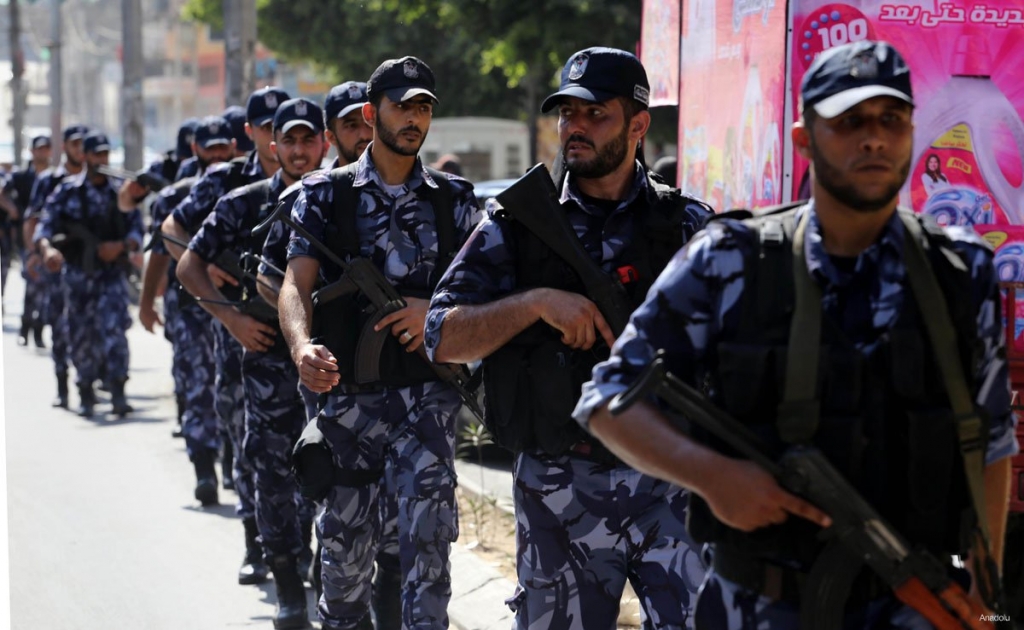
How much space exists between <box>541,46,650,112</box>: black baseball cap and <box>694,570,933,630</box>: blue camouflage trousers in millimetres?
1431

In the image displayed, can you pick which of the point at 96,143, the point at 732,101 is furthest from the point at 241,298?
the point at 96,143

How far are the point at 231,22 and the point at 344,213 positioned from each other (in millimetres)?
9552

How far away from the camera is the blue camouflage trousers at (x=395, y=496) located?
5.25 meters

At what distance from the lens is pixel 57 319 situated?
553 inches

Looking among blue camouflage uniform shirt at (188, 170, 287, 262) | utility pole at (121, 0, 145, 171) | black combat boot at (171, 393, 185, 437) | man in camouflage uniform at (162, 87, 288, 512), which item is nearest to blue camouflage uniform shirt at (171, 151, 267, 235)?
man in camouflage uniform at (162, 87, 288, 512)

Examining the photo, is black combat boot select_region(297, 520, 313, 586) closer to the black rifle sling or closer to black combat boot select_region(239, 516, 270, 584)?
black combat boot select_region(239, 516, 270, 584)

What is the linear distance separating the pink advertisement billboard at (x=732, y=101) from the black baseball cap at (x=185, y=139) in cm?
445

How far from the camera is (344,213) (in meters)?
5.51

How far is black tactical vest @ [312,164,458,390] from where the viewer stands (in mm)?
5465

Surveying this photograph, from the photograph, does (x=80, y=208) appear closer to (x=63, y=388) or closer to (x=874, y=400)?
(x=63, y=388)

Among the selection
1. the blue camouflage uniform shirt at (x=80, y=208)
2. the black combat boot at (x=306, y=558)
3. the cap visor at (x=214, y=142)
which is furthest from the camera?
the blue camouflage uniform shirt at (x=80, y=208)

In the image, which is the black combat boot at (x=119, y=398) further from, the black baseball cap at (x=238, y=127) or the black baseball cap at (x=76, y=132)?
the black baseball cap at (x=238, y=127)

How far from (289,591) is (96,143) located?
6801 millimetres

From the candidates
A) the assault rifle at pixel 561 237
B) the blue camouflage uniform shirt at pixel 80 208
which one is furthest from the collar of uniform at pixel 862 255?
the blue camouflage uniform shirt at pixel 80 208
